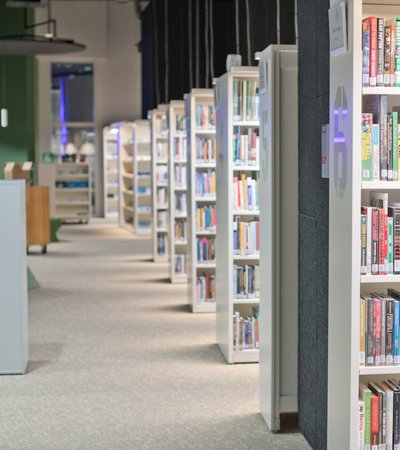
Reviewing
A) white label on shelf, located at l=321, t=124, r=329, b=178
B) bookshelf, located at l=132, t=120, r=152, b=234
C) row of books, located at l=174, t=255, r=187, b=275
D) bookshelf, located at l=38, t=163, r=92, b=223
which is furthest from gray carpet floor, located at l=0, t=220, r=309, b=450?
bookshelf, located at l=38, t=163, r=92, b=223

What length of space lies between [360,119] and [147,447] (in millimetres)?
2267

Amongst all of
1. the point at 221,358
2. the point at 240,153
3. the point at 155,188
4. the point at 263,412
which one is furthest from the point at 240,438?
the point at 155,188

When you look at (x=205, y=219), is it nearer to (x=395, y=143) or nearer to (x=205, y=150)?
(x=205, y=150)

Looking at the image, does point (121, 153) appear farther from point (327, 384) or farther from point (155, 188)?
point (327, 384)

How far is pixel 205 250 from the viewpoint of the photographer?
9273mm

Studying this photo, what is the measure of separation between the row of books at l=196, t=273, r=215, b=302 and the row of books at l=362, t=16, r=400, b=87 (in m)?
5.68

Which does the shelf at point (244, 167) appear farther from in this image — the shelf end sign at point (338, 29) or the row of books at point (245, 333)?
the shelf end sign at point (338, 29)

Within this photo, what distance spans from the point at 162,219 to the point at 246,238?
6.58 m

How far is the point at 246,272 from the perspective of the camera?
729 cm

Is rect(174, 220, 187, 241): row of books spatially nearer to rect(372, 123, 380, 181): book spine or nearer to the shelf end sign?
the shelf end sign

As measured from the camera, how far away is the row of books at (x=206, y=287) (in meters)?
9.33

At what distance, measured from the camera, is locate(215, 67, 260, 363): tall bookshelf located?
712 cm

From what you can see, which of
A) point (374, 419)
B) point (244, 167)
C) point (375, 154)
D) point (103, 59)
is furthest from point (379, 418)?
point (103, 59)

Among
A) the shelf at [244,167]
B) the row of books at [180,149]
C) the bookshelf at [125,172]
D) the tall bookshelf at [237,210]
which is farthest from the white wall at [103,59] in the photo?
the shelf at [244,167]
